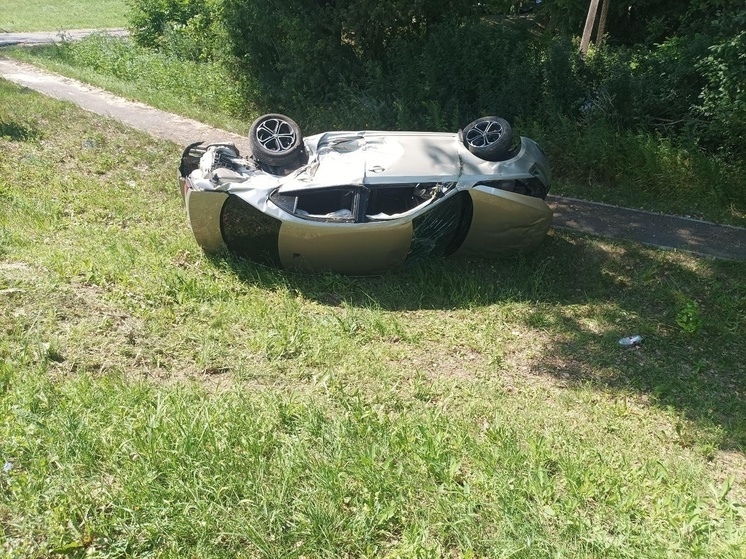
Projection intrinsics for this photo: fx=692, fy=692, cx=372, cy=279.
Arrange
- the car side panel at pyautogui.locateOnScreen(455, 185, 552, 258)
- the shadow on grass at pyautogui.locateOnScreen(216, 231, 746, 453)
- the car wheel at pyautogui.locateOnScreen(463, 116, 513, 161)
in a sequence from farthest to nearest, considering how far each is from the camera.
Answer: the car wheel at pyautogui.locateOnScreen(463, 116, 513, 161) → the car side panel at pyautogui.locateOnScreen(455, 185, 552, 258) → the shadow on grass at pyautogui.locateOnScreen(216, 231, 746, 453)

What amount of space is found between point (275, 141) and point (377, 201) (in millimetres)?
1542

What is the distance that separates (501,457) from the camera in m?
4.55

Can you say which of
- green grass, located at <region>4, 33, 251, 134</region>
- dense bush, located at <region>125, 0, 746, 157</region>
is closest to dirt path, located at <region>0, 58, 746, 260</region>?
green grass, located at <region>4, 33, 251, 134</region>

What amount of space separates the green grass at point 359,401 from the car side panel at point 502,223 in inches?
10.7

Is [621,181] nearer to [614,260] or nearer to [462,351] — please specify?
[614,260]

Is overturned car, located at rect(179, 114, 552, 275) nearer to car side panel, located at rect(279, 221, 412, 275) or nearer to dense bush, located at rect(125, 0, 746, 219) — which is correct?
car side panel, located at rect(279, 221, 412, 275)

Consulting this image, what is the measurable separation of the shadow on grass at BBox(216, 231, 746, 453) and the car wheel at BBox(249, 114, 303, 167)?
128 centimetres

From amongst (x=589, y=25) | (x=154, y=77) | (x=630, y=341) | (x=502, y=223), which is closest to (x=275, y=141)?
(x=502, y=223)

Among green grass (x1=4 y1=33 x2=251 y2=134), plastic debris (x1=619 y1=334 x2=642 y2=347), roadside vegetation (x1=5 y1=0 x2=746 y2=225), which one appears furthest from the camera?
green grass (x1=4 y1=33 x2=251 y2=134)

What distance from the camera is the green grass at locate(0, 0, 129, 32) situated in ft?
104

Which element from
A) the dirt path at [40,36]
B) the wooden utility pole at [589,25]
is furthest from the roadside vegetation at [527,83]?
the dirt path at [40,36]

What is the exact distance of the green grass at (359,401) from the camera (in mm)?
4004

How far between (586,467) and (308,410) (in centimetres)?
194

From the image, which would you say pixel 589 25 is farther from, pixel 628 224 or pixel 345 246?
pixel 345 246
